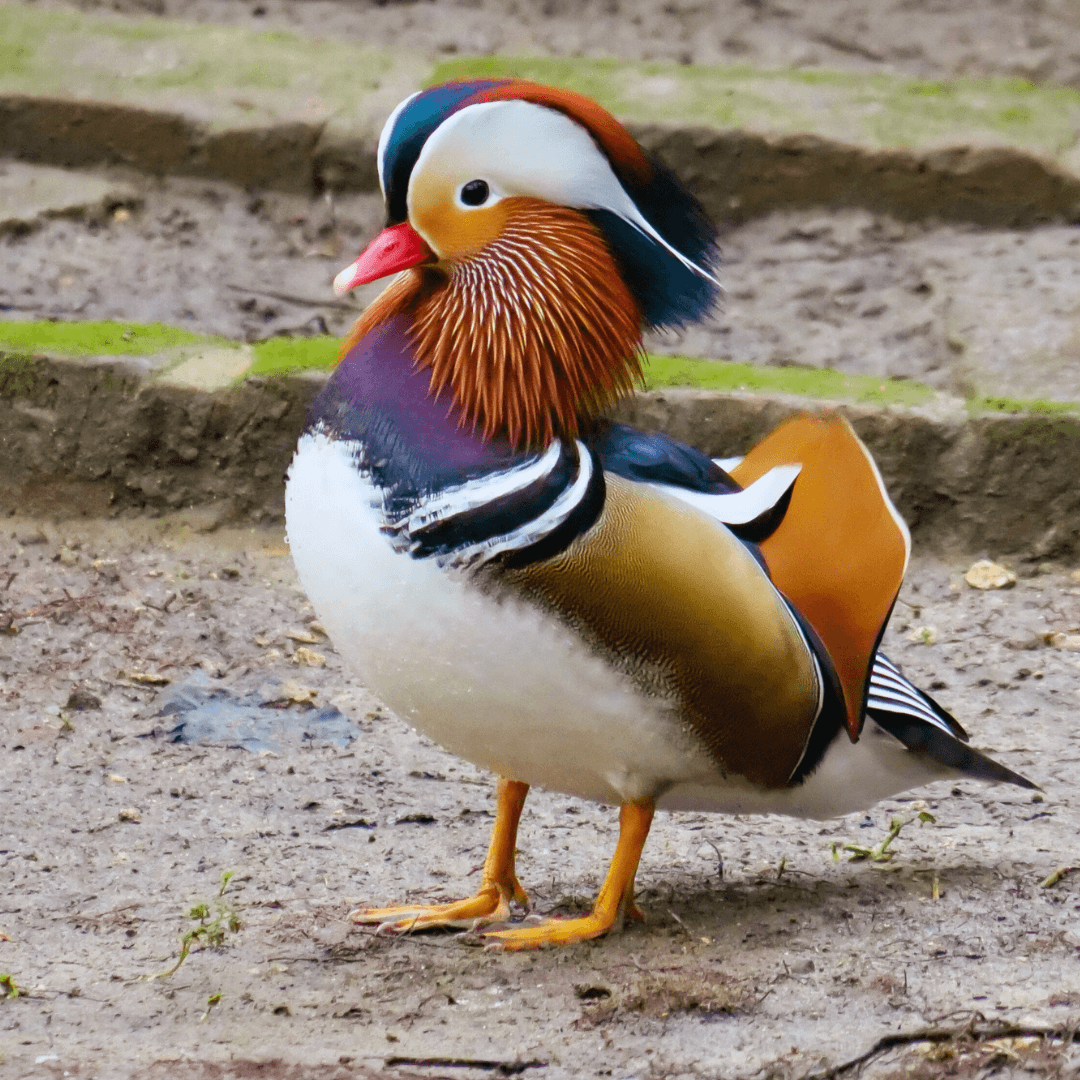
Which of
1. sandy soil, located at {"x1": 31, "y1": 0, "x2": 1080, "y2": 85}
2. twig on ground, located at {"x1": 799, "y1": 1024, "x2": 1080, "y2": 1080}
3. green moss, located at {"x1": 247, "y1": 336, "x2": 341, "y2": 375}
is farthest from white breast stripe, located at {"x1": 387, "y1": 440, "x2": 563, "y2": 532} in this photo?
sandy soil, located at {"x1": 31, "y1": 0, "x2": 1080, "y2": 85}

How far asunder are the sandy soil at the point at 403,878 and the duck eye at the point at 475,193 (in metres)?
1.00

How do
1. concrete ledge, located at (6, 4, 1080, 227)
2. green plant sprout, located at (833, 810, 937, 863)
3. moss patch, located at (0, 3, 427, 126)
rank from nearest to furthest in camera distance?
green plant sprout, located at (833, 810, 937, 863), concrete ledge, located at (6, 4, 1080, 227), moss patch, located at (0, 3, 427, 126)

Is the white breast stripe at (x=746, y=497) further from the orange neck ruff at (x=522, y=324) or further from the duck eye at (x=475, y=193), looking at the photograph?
the duck eye at (x=475, y=193)

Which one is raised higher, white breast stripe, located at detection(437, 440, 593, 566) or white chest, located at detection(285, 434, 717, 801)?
white breast stripe, located at detection(437, 440, 593, 566)

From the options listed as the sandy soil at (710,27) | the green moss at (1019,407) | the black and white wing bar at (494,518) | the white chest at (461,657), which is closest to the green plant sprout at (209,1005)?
the white chest at (461,657)

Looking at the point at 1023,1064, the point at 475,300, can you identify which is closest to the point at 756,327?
the point at 475,300

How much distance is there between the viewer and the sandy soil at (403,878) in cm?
176

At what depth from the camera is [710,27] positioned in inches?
231

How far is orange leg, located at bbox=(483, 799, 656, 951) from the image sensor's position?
2.06 m

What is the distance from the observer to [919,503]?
12.1ft

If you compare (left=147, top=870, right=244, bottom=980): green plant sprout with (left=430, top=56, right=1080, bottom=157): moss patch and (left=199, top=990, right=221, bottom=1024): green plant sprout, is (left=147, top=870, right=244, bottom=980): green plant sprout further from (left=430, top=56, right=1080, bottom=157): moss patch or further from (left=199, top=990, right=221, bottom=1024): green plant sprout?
(left=430, top=56, right=1080, bottom=157): moss patch

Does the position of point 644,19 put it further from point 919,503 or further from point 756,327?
point 919,503

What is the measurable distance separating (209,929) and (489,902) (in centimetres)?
40

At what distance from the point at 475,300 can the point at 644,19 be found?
4453 millimetres
